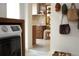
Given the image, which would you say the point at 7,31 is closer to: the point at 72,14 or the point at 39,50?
the point at 39,50

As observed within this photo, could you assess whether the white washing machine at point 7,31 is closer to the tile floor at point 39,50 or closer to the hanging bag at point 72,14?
the tile floor at point 39,50

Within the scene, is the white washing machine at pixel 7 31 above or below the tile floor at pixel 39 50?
above

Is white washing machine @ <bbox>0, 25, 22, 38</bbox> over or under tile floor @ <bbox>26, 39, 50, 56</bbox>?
over

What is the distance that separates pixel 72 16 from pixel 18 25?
48.8 inches

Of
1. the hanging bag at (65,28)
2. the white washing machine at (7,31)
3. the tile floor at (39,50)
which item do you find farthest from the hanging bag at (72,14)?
the white washing machine at (7,31)

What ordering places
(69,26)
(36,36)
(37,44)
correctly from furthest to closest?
(69,26), (37,44), (36,36)

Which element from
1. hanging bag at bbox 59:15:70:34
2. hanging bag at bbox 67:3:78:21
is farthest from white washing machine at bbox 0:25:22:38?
hanging bag at bbox 67:3:78:21

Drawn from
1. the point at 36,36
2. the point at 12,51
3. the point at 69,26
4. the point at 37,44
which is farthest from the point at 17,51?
the point at 69,26

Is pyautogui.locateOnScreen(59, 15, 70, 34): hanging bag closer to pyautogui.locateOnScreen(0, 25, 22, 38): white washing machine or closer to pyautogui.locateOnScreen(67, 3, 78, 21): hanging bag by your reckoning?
pyautogui.locateOnScreen(67, 3, 78, 21): hanging bag

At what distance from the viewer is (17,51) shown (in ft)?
2.53

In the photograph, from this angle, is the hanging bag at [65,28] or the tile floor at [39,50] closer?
the tile floor at [39,50]

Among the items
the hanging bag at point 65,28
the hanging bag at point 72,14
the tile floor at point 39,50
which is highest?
the hanging bag at point 72,14

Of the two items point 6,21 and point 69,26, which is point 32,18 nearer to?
point 6,21

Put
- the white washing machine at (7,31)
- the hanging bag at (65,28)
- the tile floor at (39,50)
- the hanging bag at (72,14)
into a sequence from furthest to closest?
the hanging bag at (72,14)
the hanging bag at (65,28)
the tile floor at (39,50)
the white washing machine at (7,31)
